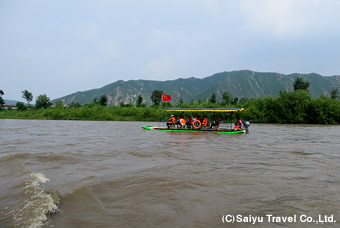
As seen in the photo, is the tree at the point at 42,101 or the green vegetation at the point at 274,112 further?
the tree at the point at 42,101

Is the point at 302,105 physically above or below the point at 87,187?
above

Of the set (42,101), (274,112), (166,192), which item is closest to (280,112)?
(274,112)

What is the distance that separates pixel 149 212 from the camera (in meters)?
3.95

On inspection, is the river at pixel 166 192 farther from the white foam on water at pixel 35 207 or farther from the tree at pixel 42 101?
the tree at pixel 42 101

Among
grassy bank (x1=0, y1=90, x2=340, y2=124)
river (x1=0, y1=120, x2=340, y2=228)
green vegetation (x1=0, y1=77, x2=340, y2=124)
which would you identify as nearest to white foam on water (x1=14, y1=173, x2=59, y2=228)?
river (x1=0, y1=120, x2=340, y2=228)

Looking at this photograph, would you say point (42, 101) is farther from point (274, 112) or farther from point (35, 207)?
point (35, 207)

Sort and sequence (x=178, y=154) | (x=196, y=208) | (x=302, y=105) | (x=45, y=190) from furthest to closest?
(x=302, y=105) → (x=178, y=154) → (x=45, y=190) → (x=196, y=208)

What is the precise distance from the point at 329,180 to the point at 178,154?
5.25 m

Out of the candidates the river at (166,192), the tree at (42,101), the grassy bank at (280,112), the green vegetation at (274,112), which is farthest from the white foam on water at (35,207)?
the tree at (42,101)

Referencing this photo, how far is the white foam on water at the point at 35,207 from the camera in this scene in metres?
3.47

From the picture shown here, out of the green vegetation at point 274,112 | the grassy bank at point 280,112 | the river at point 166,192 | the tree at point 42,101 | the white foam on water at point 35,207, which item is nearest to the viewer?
the white foam on water at point 35,207

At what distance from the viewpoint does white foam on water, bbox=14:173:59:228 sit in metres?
3.47

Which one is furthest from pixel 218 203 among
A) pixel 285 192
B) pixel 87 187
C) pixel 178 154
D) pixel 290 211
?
pixel 178 154

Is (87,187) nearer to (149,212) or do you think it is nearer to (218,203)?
(149,212)
